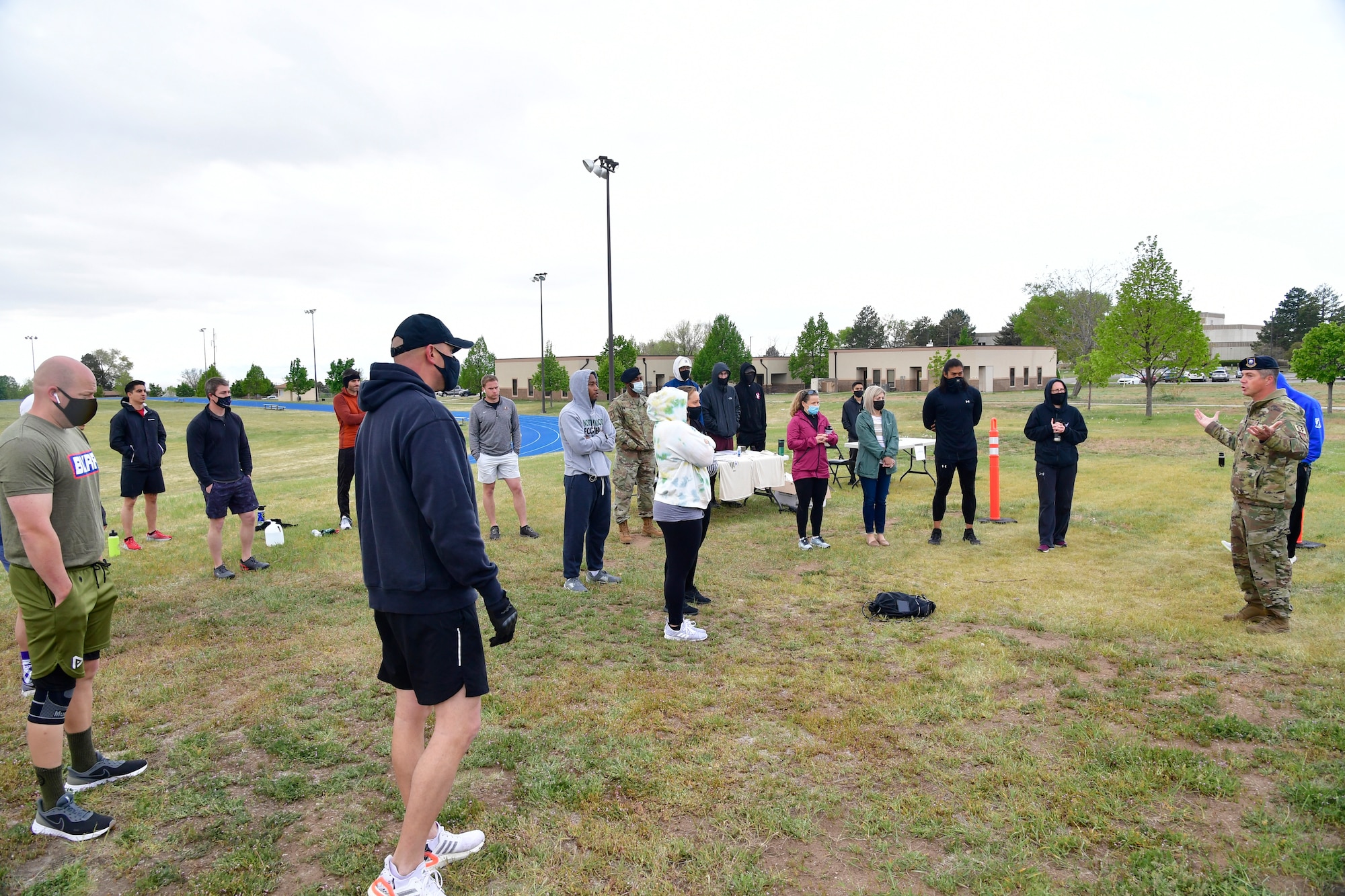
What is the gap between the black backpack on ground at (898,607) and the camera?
5.82m

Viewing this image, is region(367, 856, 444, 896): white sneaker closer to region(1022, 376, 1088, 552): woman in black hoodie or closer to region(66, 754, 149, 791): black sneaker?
region(66, 754, 149, 791): black sneaker

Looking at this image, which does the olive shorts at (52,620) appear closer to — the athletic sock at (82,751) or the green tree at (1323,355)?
the athletic sock at (82,751)

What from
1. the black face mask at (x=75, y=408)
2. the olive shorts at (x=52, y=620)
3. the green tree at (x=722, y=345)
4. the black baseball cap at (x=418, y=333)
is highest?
the green tree at (x=722, y=345)

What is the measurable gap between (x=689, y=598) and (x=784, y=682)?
184 centimetres

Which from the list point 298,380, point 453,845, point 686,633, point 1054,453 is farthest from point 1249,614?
point 298,380

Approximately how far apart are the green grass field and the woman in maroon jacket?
3.34ft

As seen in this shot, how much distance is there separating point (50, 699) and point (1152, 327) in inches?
1285

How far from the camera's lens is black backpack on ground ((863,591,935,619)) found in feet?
19.1

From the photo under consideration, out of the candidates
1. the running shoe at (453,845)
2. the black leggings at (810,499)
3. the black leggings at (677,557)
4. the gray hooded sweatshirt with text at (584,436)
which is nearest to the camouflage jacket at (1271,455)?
the black leggings at (810,499)

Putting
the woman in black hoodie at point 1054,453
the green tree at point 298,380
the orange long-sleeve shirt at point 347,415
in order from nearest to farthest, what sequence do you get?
the woman in black hoodie at point 1054,453
the orange long-sleeve shirt at point 347,415
the green tree at point 298,380

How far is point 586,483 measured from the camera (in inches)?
272

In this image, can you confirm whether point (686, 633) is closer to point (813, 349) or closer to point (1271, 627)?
point (1271, 627)

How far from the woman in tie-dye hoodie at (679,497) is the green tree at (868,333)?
9656cm

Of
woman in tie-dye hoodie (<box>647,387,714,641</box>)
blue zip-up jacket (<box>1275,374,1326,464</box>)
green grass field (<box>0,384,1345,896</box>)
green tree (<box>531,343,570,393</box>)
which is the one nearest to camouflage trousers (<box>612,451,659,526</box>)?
green grass field (<box>0,384,1345,896</box>)
